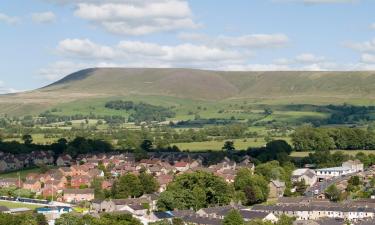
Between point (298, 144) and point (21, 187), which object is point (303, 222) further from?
point (298, 144)

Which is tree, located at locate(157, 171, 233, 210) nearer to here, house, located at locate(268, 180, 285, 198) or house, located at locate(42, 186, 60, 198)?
house, located at locate(268, 180, 285, 198)

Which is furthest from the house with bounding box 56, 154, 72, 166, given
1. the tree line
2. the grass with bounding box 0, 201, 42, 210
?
the tree line

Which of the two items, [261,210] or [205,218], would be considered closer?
[205,218]

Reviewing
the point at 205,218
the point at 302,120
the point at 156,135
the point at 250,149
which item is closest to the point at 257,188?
the point at 205,218

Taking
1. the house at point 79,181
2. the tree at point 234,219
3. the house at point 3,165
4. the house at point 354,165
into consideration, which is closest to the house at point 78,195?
the house at point 79,181

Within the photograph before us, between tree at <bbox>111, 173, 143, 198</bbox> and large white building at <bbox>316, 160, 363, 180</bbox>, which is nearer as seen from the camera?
tree at <bbox>111, 173, 143, 198</bbox>

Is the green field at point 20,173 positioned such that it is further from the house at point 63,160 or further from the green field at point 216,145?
the green field at point 216,145
